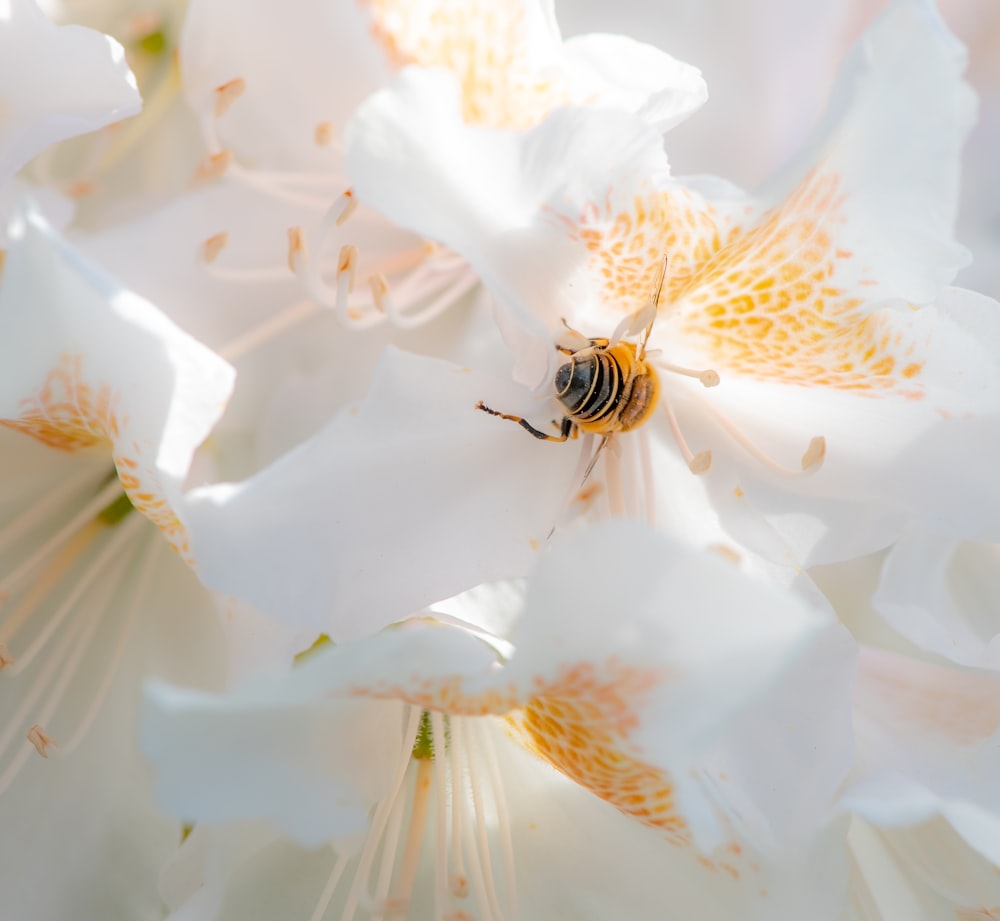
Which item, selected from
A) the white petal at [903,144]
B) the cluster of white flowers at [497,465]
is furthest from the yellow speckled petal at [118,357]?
the white petal at [903,144]

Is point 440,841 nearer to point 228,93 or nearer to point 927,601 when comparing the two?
point 927,601

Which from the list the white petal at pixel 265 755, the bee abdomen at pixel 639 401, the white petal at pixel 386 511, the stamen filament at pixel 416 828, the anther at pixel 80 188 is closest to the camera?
the white petal at pixel 265 755

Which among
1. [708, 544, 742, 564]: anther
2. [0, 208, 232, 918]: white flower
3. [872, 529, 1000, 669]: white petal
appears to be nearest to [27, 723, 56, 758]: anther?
[0, 208, 232, 918]: white flower

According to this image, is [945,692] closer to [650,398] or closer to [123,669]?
[650,398]

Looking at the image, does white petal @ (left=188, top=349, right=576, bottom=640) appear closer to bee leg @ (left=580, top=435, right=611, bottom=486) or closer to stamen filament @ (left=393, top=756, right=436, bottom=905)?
bee leg @ (left=580, top=435, right=611, bottom=486)

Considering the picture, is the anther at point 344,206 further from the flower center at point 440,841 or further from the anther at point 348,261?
the flower center at point 440,841

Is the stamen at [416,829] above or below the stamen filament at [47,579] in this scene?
below
